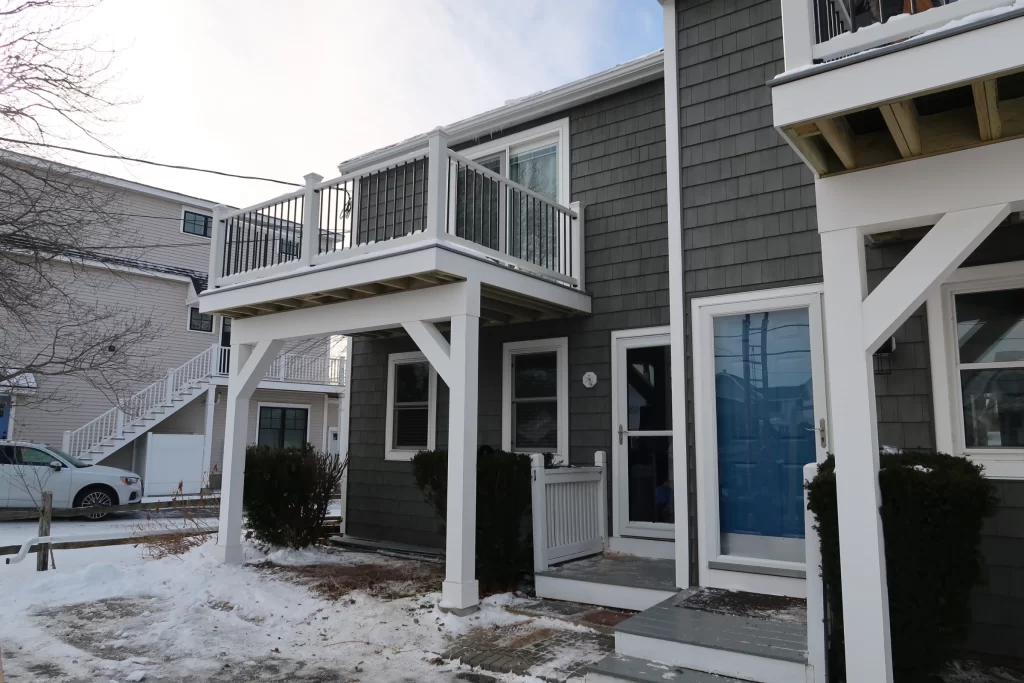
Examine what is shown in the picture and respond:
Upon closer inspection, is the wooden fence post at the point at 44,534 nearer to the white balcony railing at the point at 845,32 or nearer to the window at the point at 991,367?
the white balcony railing at the point at 845,32

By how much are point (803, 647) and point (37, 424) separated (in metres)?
17.9

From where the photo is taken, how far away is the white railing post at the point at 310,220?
686 cm

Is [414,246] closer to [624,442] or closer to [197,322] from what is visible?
[624,442]

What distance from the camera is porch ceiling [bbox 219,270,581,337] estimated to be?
6.12 m

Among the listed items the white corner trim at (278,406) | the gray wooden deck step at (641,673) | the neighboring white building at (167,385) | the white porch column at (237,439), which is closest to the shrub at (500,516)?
the gray wooden deck step at (641,673)

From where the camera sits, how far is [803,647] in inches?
145

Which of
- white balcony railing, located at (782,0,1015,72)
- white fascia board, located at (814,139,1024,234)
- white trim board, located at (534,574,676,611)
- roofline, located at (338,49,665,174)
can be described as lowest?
white trim board, located at (534,574,676,611)

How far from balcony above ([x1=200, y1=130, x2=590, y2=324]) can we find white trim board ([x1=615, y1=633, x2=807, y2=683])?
3212mm

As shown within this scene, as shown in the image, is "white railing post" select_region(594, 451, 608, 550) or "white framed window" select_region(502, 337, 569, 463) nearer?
"white railing post" select_region(594, 451, 608, 550)

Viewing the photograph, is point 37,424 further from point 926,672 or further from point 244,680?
point 926,672

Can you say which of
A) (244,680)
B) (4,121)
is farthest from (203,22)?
(244,680)

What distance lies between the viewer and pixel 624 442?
22.2 feet

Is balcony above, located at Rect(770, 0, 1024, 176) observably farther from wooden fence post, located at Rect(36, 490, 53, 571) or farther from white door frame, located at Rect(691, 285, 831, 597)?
wooden fence post, located at Rect(36, 490, 53, 571)

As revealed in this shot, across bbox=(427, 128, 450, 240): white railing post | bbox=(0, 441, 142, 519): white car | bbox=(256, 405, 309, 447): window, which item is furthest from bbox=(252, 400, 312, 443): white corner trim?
bbox=(427, 128, 450, 240): white railing post
